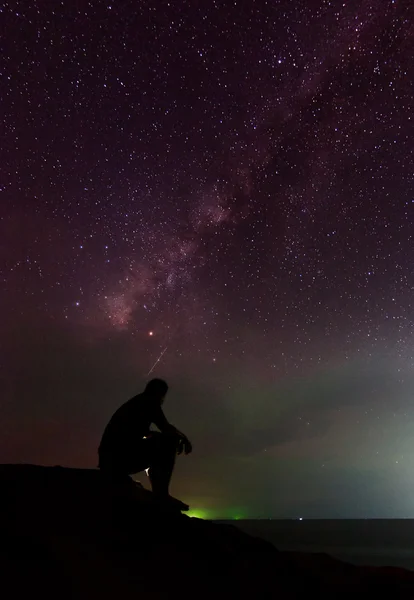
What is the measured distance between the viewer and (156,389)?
5.66 meters

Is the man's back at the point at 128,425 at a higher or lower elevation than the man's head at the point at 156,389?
lower

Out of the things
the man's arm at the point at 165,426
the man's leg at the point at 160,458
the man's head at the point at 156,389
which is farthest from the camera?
the man's head at the point at 156,389

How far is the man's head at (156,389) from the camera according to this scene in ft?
18.5

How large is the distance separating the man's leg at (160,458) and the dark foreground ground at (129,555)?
0.68 feet

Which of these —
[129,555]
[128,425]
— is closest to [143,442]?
[128,425]

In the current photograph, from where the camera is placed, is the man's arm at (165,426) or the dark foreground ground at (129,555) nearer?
the dark foreground ground at (129,555)

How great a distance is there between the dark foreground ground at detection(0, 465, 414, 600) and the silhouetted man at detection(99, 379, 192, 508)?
0.74 ft

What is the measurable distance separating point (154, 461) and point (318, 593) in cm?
220

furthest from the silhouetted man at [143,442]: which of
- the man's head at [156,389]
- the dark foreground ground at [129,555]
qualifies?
the dark foreground ground at [129,555]

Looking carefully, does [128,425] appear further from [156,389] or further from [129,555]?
[129,555]

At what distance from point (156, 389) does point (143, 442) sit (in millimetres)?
658

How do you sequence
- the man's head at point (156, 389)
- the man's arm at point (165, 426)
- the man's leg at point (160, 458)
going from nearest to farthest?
the man's leg at point (160, 458) → the man's arm at point (165, 426) → the man's head at point (156, 389)

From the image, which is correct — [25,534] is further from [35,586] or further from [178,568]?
[178,568]

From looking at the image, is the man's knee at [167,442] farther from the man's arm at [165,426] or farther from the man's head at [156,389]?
the man's head at [156,389]
